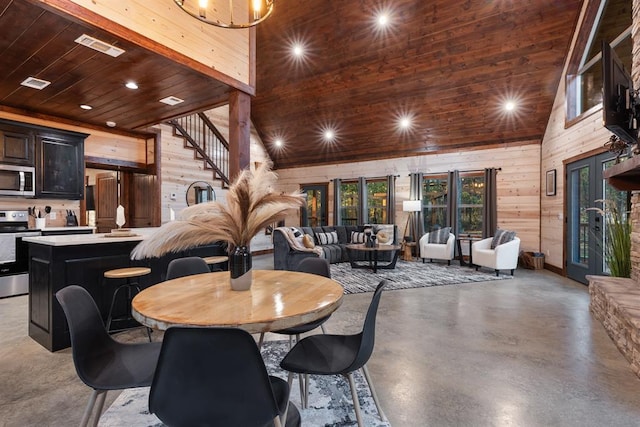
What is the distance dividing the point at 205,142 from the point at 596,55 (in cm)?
748

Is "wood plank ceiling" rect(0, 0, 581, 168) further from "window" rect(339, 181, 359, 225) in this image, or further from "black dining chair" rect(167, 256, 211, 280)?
"black dining chair" rect(167, 256, 211, 280)

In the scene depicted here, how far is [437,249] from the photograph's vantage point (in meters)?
7.16

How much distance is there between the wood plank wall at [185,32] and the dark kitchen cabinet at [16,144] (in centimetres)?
321

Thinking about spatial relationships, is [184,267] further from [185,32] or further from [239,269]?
[185,32]

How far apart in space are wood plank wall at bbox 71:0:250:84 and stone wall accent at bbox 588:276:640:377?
171 inches

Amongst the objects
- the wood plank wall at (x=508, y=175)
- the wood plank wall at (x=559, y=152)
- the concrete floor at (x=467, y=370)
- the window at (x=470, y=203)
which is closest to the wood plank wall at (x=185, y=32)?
the concrete floor at (x=467, y=370)

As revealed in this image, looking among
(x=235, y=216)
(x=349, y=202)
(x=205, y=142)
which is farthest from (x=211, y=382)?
(x=349, y=202)

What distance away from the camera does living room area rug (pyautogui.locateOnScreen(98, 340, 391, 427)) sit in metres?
1.84

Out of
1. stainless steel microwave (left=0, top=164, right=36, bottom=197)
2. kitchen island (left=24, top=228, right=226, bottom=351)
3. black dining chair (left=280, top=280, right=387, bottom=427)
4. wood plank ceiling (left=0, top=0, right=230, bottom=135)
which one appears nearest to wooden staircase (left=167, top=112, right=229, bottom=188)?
wood plank ceiling (left=0, top=0, right=230, bottom=135)

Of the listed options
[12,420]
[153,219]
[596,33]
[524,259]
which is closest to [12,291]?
[153,219]

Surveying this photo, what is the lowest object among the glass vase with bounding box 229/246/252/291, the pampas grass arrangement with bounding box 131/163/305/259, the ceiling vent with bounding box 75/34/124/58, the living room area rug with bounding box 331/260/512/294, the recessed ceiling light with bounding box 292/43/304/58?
the living room area rug with bounding box 331/260/512/294

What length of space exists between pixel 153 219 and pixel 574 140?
7753 millimetres

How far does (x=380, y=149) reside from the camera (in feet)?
28.2

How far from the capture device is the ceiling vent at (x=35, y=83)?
12.3 feet
